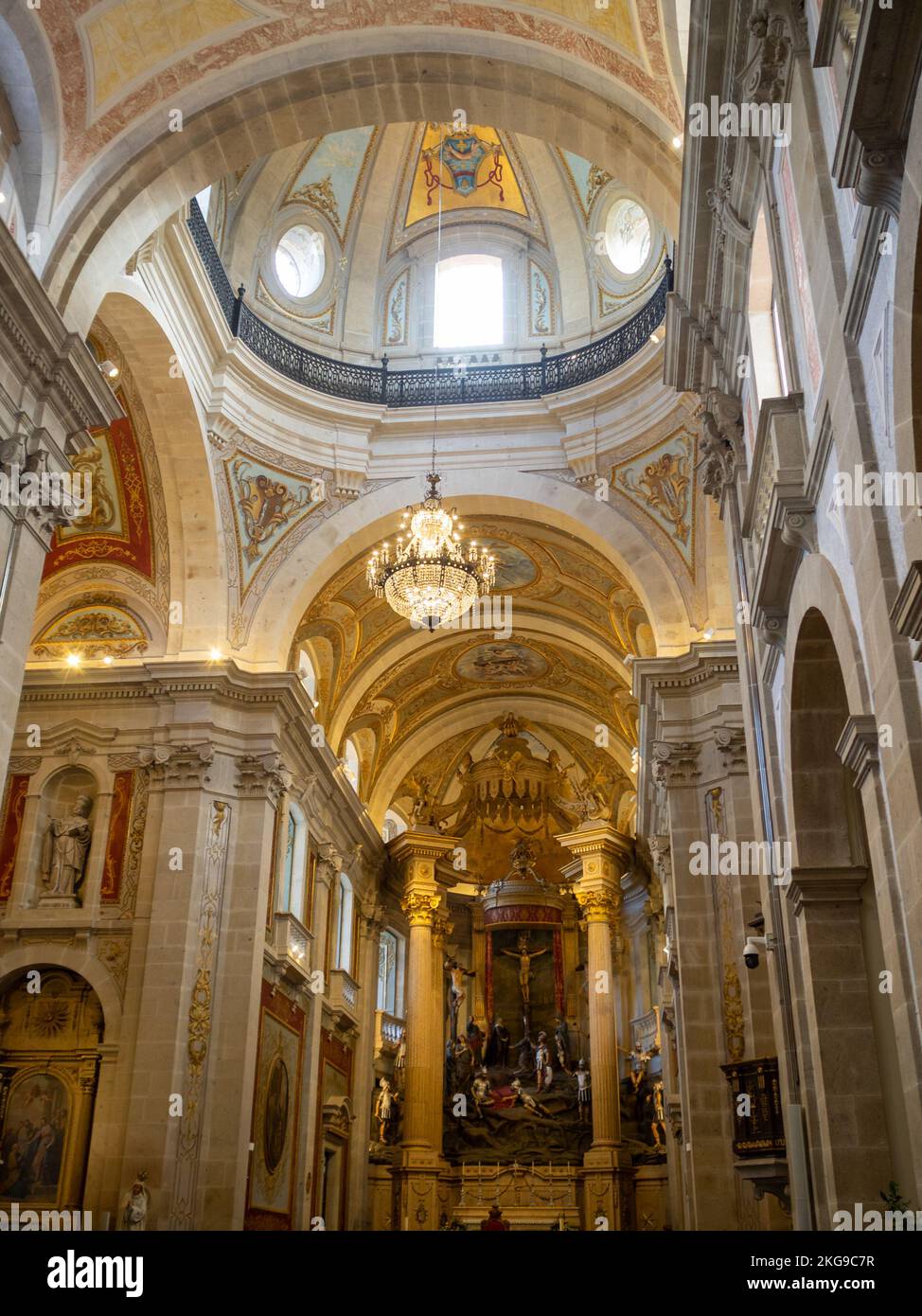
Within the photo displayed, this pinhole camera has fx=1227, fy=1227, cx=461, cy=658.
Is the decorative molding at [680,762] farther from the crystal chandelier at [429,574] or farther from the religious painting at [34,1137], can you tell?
the religious painting at [34,1137]

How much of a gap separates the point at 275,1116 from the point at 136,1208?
3.43m

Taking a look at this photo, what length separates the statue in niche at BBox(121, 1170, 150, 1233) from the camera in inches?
506

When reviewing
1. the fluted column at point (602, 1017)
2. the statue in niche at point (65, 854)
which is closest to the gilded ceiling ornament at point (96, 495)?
the statue in niche at point (65, 854)

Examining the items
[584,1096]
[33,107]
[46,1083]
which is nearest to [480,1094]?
[584,1096]

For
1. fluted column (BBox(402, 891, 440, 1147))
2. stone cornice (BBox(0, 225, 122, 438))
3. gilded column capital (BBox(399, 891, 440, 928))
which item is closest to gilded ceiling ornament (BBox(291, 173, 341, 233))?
stone cornice (BBox(0, 225, 122, 438))

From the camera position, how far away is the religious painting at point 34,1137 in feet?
44.4

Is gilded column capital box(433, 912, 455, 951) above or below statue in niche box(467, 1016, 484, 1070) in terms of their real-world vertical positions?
above

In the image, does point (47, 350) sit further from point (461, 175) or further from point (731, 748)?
point (461, 175)

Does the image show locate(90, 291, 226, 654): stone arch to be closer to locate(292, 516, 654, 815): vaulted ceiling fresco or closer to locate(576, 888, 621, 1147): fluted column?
locate(292, 516, 654, 815): vaulted ceiling fresco

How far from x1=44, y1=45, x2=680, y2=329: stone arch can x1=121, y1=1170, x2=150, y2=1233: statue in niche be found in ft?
29.2

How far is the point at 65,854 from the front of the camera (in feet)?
49.6

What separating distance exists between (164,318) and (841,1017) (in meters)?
11.1

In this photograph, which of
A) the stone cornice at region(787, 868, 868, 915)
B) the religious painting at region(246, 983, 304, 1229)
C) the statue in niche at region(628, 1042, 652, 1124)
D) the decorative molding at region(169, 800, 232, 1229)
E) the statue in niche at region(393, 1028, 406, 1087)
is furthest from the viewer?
the statue in niche at region(393, 1028, 406, 1087)

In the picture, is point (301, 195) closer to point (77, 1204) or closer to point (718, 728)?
point (718, 728)
